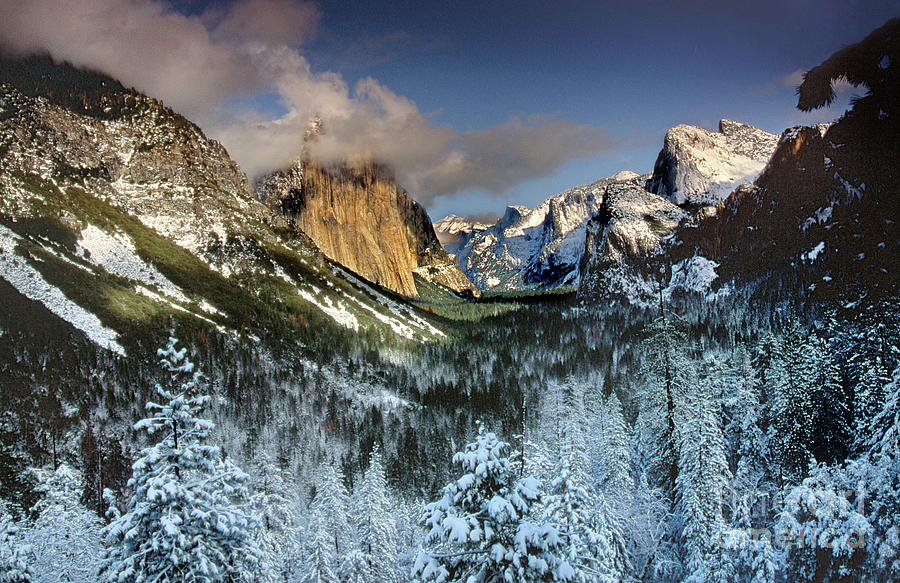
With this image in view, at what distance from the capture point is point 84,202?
179625 millimetres

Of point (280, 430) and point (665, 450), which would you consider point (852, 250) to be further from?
point (280, 430)

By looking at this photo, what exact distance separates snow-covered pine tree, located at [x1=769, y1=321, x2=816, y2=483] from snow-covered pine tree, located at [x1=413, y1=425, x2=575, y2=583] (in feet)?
65.1

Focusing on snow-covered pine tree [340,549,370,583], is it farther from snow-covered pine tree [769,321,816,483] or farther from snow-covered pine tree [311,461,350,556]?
snow-covered pine tree [769,321,816,483]

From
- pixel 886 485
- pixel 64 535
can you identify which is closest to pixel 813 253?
pixel 886 485

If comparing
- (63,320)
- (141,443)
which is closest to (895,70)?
(141,443)

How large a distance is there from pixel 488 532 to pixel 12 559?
86.8ft

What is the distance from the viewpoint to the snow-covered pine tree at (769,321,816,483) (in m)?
28.2

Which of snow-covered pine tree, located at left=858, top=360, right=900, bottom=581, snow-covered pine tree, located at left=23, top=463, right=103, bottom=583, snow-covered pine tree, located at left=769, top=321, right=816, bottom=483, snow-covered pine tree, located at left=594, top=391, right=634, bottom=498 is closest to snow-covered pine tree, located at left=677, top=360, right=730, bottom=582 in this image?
snow-covered pine tree, located at left=769, top=321, right=816, bottom=483

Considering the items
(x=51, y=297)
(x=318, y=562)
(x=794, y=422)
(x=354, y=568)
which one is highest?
(x=51, y=297)

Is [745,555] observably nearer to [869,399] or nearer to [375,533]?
[869,399]

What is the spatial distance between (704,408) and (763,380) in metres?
34.3

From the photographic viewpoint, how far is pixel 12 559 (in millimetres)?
26406

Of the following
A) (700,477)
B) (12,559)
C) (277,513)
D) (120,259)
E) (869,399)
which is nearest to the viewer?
(869,399)

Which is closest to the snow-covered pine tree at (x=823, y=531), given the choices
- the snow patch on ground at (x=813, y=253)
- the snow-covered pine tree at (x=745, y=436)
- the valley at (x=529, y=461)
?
the valley at (x=529, y=461)
